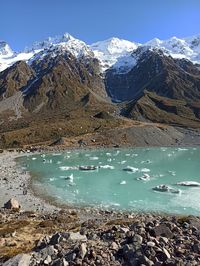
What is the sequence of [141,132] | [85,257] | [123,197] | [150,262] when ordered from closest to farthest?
[150,262] < [85,257] < [123,197] < [141,132]

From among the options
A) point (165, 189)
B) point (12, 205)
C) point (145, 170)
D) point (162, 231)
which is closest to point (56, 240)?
point (162, 231)

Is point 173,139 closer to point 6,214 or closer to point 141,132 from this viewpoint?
point 141,132

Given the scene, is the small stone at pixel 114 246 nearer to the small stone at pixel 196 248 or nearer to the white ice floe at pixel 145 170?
the small stone at pixel 196 248

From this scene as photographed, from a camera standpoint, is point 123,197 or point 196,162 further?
point 196,162

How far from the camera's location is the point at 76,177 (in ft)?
296

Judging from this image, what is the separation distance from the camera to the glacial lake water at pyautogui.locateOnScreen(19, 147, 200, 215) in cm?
6323

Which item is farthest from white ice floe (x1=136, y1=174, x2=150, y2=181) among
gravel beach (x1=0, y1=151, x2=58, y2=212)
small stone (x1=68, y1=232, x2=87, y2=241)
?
small stone (x1=68, y1=232, x2=87, y2=241)

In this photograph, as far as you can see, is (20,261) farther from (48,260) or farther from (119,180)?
(119,180)

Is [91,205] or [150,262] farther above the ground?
[150,262]

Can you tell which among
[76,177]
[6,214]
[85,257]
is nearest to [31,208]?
[6,214]

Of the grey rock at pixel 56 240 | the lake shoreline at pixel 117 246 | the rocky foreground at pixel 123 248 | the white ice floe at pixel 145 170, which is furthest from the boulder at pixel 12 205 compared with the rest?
the white ice floe at pixel 145 170

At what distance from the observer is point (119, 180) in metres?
85.3

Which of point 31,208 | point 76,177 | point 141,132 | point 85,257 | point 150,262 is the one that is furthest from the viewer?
point 141,132

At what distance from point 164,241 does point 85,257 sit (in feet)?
15.2
